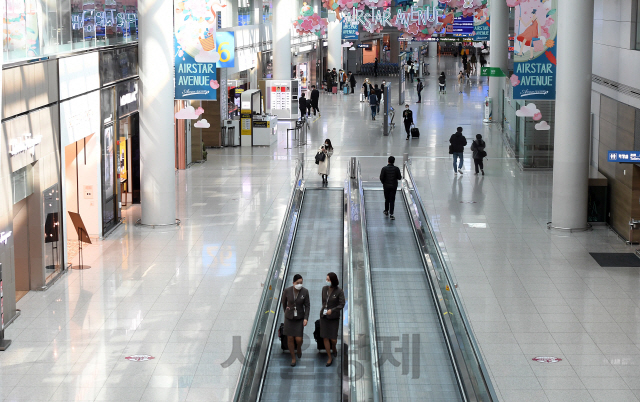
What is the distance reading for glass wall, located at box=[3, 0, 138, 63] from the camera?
12211 mm

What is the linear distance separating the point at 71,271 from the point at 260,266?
10.5 ft

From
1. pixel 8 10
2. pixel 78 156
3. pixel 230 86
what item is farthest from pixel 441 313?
pixel 230 86

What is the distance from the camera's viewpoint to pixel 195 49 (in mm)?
17906

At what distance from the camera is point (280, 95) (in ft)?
119

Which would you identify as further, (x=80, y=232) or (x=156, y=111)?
(x=156, y=111)

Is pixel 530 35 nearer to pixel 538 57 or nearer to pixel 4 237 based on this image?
pixel 538 57

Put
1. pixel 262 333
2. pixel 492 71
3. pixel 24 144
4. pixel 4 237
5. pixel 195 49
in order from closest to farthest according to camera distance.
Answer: pixel 262 333 < pixel 4 237 < pixel 24 144 < pixel 195 49 < pixel 492 71

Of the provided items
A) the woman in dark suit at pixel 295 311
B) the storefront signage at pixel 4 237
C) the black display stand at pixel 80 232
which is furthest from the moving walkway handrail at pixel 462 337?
the storefront signage at pixel 4 237

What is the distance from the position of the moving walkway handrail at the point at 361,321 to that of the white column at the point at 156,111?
430cm

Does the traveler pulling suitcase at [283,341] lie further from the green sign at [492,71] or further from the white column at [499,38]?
the white column at [499,38]

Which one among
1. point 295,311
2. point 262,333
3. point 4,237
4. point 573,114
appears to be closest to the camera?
point 262,333

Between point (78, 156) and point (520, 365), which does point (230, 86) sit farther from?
point (520, 365)

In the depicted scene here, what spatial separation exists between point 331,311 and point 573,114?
9282 mm

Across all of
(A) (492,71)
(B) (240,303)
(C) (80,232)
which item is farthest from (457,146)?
(B) (240,303)
